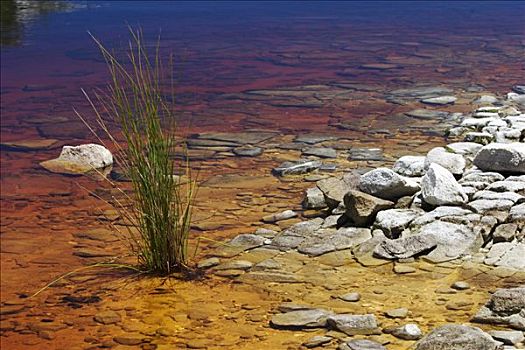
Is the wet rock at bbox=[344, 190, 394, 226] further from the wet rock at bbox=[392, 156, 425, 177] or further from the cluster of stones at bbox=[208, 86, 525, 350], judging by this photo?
the wet rock at bbox=[392, 156, 425, 177]

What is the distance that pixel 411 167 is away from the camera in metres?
4.97

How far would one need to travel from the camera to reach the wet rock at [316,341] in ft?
10.8

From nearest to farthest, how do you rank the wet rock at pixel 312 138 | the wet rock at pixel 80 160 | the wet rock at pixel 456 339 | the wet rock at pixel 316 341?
the wet rock at pixel 456 339 → the wet rock at pixel 316 341 → the wet rock at pixel 80 160 → the wet rock at pixel 312 138

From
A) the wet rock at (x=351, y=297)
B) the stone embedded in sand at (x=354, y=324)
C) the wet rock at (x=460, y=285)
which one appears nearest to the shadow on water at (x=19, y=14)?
the wet rock at (x=351, y=297)

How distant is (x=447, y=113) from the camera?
753 cm

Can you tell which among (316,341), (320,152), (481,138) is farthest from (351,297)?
(320,152)

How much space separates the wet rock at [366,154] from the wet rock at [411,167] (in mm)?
1002

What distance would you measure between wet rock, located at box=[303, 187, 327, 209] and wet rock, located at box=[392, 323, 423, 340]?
1694 millimetres

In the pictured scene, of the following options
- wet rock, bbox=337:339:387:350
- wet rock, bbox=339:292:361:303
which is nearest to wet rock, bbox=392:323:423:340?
wet rock, bbox=337:339:387:350

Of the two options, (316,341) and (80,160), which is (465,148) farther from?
(80,160)

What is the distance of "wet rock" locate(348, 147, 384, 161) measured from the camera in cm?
613

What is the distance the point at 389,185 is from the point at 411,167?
0.45 m

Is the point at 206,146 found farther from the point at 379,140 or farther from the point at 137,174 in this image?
the point at 137,174

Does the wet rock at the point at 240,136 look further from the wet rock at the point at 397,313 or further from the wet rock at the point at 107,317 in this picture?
the wet rock at the point at 397,313
